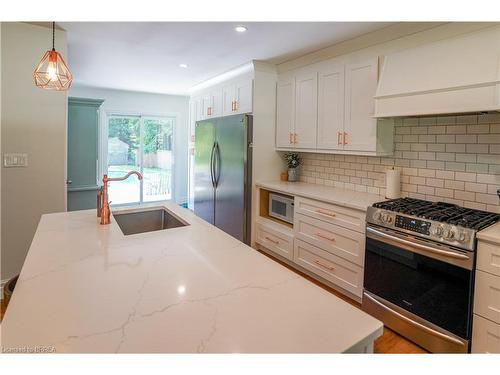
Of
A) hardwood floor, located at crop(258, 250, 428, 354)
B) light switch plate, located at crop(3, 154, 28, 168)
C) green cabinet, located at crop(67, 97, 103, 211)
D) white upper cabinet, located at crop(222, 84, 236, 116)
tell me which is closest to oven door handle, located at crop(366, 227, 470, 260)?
hardwood floor, located at crop(258, 250, 428, 354)

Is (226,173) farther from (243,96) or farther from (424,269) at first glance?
(424,269)

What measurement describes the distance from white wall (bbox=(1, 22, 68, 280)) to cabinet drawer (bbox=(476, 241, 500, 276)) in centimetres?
320

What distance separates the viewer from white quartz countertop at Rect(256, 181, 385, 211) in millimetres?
2619

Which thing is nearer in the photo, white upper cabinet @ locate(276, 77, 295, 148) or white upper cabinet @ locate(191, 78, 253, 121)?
white upper cabinet @ locate(276, 77, 295, 148)

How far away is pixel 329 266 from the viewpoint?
288cm

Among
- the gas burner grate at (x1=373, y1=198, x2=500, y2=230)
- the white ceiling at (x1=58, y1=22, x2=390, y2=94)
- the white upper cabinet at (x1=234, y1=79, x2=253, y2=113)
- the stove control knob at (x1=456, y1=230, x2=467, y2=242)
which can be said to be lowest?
the stove control knob at (x1=456, y1=230, x2=467, y2=242)

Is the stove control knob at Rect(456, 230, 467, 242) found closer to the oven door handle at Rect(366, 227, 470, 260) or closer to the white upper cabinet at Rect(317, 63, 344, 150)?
the oven door handle at Rect(366, 227, 470, 260)

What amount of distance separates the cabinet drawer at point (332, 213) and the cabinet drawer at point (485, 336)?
3.04 feet

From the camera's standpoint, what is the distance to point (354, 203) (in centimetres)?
258

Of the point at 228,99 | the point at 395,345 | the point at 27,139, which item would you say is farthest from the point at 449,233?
the point at 27,139

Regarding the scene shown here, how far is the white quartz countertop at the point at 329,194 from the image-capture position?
2619 millimetres

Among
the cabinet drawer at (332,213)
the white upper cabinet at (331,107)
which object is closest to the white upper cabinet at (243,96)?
the white upper cabinet at (331,107)
